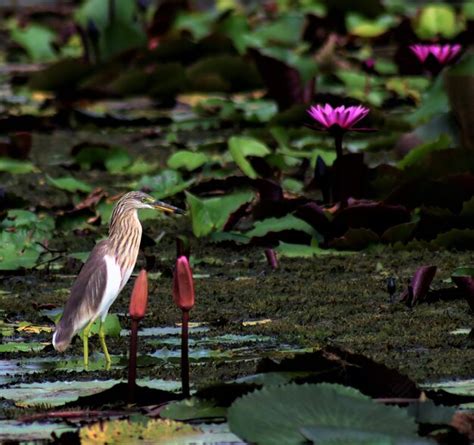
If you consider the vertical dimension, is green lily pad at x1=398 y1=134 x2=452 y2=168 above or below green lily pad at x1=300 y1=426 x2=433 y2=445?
above

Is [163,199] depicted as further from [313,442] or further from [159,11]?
[159,11]

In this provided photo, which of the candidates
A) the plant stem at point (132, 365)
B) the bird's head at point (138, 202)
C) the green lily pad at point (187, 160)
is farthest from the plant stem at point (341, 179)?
the plant stem at point (132, 365)

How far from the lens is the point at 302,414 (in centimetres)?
289

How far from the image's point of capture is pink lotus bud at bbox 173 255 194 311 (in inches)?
119

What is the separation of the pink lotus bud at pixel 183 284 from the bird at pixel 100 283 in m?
0.84

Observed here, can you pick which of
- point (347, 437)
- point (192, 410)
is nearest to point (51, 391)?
point (192, 410)

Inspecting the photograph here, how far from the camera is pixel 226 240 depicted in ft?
18.2

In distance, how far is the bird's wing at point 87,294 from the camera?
4043 millimetres

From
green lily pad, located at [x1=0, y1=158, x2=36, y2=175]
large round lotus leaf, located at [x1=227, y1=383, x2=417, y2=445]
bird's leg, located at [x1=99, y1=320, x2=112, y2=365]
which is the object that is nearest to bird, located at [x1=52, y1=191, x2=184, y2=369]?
bird's leg, located at [x1=99, y1=320, x2=112, y2=365]

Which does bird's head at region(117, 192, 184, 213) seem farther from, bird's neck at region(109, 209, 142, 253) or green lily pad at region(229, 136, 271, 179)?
green lily pad at region(229, 136, 271, 179)

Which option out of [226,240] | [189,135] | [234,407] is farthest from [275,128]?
[234,407]

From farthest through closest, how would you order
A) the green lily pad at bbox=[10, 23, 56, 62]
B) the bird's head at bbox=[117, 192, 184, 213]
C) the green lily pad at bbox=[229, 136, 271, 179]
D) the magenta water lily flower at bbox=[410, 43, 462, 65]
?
the green lily pad at bbox=[10, 23, 56, 62] < the magenta water lily flower at bbox=[410, 43, 462, 65] < the green lily pad at bbox=[229, 136, 271, 179] < the bird's head at bbox=[117, 192, 184, 213]

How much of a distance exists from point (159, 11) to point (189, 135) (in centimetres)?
320

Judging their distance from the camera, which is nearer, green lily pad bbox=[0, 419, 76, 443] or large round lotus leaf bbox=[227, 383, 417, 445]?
large round lotus leaf bbox=[227, 383, 417, 445]
